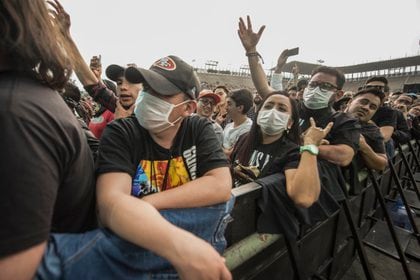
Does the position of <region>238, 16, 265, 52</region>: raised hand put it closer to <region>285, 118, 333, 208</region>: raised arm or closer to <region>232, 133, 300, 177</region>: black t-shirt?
<region>232, 133, 300, 177</region>: black t-shirt

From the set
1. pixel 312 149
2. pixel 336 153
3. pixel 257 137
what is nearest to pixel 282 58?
pixel 257 137

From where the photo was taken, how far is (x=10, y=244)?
57 cm

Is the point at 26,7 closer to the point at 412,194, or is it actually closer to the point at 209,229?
the point at 209,229

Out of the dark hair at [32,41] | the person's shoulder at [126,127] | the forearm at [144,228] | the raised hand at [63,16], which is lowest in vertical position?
the forearm at [144,228]

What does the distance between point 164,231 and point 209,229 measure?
0.88ft

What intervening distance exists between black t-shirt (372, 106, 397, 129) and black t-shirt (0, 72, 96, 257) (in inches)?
175

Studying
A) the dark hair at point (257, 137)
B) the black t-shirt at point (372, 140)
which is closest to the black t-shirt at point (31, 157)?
the dark hair at point (257, 137)

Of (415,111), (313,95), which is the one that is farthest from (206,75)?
(313,95)

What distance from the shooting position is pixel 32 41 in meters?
0.73

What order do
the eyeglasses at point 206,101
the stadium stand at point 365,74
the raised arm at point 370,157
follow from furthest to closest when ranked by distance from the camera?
the stadium stand at point 365,74, the eyeglasses at point 206,101, the raised arm at point 370,157

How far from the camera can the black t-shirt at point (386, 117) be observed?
151 inches

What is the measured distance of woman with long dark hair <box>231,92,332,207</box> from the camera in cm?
170

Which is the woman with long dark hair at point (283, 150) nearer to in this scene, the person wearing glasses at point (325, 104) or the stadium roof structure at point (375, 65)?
the person wearing glasses at point (325, 104)

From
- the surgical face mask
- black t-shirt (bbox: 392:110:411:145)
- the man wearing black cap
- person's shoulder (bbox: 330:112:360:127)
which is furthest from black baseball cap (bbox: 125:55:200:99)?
black t-shirt (bbox: 392:110:411:145)
